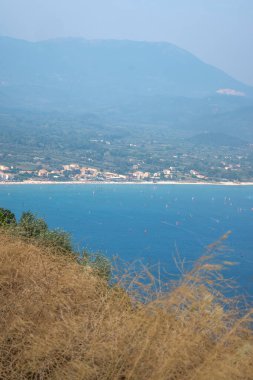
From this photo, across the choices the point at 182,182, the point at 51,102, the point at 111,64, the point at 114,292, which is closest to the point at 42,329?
the point at 114,292

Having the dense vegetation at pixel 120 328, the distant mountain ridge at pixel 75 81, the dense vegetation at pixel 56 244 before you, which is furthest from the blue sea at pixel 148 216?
the distant mountain ridge at pixel 75 81

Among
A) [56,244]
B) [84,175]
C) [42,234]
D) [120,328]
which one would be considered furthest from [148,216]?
[120,328]

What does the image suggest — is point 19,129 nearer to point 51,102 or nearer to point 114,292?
point 51,102

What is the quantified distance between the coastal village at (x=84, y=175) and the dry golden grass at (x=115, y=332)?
184 ft

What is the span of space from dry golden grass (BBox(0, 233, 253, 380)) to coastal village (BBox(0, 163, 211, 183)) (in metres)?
56.2

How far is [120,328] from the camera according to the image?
1.69 metres

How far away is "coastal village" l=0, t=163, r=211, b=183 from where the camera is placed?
59000mm

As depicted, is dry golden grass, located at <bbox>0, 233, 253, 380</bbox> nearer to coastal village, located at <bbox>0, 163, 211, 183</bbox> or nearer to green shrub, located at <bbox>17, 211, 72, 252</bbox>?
green shrub, located at <bbox>17, 211, 72, 252</bbox>

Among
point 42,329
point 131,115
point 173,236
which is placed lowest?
point 173,236

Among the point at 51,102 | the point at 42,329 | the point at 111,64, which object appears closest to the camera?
the point at 42,329

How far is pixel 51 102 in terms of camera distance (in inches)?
5807

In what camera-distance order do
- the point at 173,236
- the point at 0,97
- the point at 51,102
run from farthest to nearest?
the point at 51,102 < the point at 0,97 < the point at 173,236

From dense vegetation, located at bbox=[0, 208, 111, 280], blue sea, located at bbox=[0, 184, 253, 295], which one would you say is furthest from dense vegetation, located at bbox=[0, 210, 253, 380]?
blue sea, located at bbox=[0, 184, 253, 295]

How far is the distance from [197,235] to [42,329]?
33.8m
